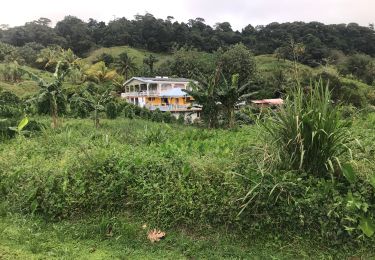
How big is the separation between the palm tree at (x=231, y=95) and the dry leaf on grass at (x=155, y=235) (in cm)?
1066

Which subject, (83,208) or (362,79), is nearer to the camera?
(83,208)

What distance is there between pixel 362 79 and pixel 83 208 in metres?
48.6

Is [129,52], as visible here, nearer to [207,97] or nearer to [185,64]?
[185,64]

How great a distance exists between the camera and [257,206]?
381cm

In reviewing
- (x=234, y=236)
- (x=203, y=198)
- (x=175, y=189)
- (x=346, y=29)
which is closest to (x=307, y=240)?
(x=234, y=236)

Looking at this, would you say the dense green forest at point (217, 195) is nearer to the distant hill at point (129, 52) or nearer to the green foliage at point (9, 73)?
the green foliage at point (9, 73)

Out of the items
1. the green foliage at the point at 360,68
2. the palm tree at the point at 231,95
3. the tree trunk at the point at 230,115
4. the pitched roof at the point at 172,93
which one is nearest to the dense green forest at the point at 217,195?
the palm tree at the point at 231,95

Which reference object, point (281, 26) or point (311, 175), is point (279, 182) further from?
point (281, 26)

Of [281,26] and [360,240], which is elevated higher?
[281,26]

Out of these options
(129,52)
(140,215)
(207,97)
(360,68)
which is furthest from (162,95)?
(140,215)

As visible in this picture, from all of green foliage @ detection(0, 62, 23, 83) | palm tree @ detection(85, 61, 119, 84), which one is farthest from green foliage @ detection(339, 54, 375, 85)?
green foliage @ detection(0, 62, 23, 83)

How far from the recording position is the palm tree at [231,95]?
14414mm

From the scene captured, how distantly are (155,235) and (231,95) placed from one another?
11090 mm

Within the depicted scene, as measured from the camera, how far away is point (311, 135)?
12.8 feet
